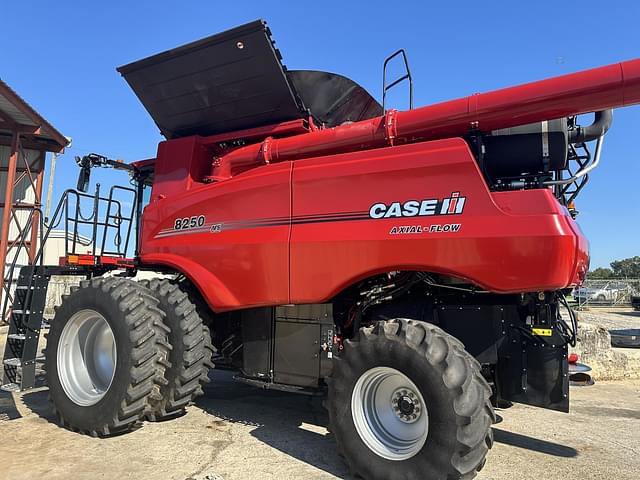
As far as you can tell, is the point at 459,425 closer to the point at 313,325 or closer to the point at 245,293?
the point at 313,325

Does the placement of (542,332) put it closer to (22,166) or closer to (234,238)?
(234,238)

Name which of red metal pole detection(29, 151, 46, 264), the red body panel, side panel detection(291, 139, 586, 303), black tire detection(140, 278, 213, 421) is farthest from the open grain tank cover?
red metal pole detection(29, 151, 46, 264)

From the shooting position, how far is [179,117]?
5.88 m

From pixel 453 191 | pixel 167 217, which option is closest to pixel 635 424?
pixel 453 191

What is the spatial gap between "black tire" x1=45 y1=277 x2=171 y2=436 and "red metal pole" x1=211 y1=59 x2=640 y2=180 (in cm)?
192

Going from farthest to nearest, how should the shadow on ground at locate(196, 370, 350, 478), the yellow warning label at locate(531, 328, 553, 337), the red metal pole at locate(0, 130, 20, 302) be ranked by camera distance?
1. the red metal pole at locate(0, 130, 20, 302)
2. the shadow on ground at locate(196, 370, 350, 478)
3. the yellow warning label at locate(531, 328, 553, 337)

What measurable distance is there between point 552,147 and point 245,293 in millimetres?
3107

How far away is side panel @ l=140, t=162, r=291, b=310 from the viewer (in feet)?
15.7

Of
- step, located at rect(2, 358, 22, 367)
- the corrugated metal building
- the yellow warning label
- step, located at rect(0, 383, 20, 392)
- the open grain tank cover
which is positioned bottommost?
step, located at rect(0, 383, 20, 392)

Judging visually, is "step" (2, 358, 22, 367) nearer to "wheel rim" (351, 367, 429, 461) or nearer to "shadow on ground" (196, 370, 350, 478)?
"shadow on ground" (196, 370, 350, 478)

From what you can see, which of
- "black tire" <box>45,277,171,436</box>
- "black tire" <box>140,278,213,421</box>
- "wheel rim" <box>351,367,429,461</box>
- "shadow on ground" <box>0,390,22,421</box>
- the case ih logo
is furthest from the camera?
"shadow on ground" <box>0,390,22,421</box>

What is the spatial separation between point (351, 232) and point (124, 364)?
2533 millimetres

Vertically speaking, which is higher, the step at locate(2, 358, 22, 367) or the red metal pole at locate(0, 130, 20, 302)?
the red metal pole at locate(0, 130, 20, 302)

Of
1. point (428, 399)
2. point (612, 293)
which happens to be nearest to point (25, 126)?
point (428, 399)
